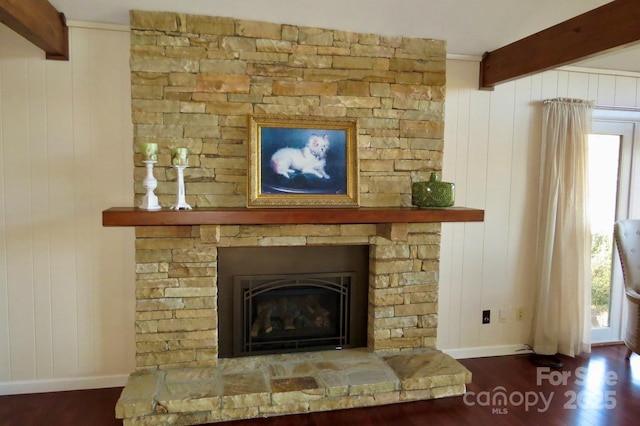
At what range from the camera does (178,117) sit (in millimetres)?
2736

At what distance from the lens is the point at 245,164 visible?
2.83 meters

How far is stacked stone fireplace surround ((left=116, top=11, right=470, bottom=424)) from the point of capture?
267 cm

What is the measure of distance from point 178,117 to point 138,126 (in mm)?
239

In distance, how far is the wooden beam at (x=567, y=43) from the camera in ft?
7.29

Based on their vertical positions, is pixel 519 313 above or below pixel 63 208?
below

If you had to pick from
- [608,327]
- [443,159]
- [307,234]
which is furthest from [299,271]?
[608,327]

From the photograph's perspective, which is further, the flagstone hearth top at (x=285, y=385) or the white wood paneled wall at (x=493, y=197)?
the white wood paneled wall at (x=493, y=197)

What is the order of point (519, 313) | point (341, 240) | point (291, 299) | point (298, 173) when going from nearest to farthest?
point (298, 173), point (341, 240), point (291, 299), point (519, 313)

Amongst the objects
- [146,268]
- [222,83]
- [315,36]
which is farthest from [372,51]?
[146,268]

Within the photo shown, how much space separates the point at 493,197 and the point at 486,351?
1.21m

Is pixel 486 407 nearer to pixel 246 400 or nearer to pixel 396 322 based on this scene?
pixel 396 322

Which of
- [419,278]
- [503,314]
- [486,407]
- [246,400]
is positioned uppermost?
[419,278]

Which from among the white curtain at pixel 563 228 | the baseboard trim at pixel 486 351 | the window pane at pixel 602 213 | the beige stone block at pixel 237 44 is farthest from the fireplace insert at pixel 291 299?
the window pane at pixel 602 213

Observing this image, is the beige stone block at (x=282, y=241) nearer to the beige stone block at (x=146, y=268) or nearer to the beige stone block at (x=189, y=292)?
the beige stone block at (x=189, y=292)
